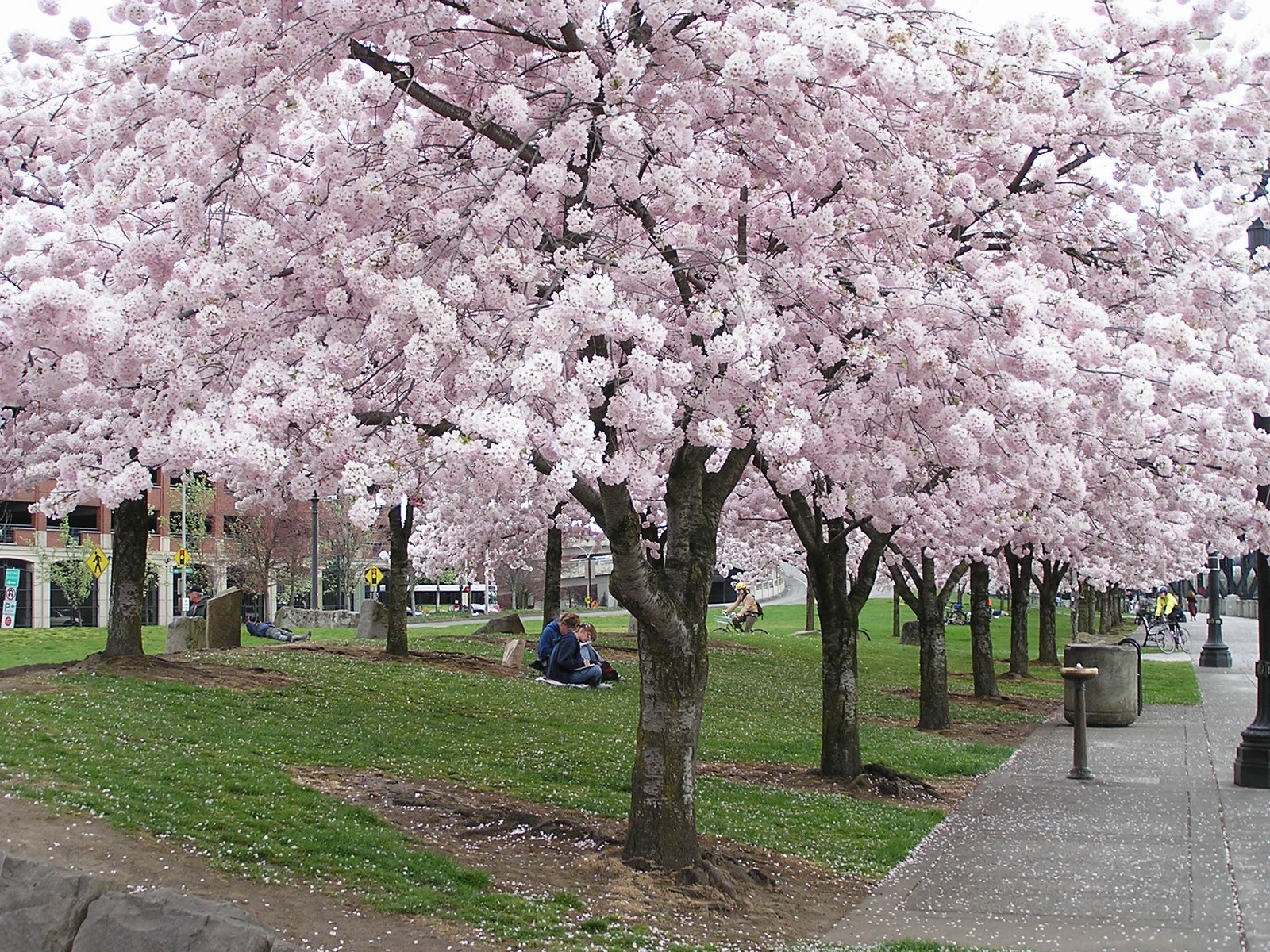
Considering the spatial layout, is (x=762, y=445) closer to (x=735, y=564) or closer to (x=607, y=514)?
(x=607, y=514)

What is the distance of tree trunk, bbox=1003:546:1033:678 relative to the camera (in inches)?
965

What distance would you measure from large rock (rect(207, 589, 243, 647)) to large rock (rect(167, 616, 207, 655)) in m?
0.26

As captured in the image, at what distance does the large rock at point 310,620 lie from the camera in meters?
41.0

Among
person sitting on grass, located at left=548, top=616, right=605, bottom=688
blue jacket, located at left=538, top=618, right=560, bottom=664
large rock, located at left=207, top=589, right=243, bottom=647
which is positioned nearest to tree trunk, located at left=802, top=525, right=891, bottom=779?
person sitting on grass, located at left=548, top=616, right=605, bottom=688

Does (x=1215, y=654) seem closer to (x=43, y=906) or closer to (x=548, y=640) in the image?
(x=548, y=640)

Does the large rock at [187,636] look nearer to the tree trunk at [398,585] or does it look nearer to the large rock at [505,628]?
the tree trunk at [398,585]

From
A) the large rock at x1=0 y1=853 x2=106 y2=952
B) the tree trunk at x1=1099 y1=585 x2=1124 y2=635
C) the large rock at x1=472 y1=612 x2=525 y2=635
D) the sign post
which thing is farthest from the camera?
the tree trunk at x1=1099 y1=585 x2=1124 y2=635

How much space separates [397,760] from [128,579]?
539 centimetres

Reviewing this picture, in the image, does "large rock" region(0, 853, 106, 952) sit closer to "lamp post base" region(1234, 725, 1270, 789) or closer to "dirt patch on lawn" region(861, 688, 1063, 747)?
"lamp post base" region(1234, 725, 1270, 789)

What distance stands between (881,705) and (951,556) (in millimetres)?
2757

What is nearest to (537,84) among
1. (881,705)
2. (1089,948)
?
(1089,948)

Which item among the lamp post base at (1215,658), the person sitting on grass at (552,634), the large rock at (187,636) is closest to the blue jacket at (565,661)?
Result: the person sitting on grass at (552,634)

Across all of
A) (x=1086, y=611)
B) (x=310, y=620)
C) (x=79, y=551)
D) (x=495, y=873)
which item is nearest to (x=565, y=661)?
(x=495, y=873)

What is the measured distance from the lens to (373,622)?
2623 centimetres
